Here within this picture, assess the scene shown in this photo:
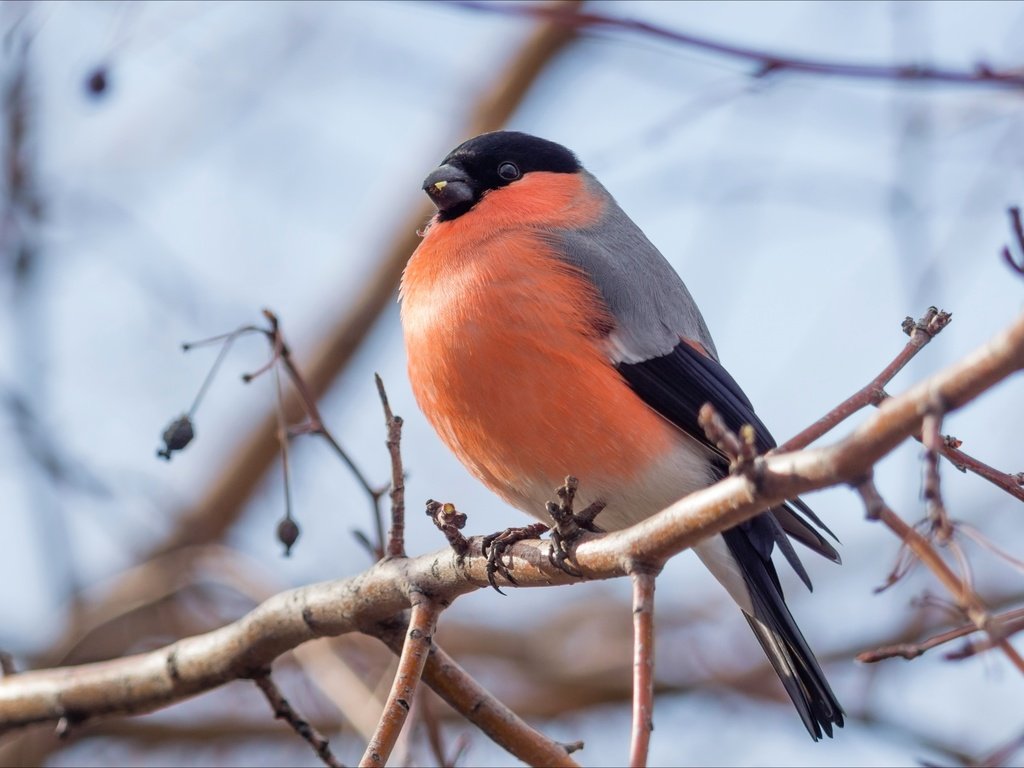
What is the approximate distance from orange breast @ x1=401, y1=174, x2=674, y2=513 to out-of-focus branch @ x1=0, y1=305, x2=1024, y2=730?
57 cm

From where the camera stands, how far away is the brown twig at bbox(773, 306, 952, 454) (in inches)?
77.3

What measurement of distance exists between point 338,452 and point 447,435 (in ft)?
2.06

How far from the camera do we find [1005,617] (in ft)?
6.50

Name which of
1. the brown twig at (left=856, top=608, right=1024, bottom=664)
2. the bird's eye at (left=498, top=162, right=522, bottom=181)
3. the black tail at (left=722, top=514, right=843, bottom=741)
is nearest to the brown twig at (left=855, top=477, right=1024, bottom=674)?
the brown twig at (left=856, top=608, right=1024, bottom=664)

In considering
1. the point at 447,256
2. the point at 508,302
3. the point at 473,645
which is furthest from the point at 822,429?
the point at 473,645

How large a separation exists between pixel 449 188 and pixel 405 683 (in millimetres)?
2117

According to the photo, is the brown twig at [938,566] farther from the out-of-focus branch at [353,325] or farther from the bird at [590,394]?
the out-of-focus branch at [353,325]

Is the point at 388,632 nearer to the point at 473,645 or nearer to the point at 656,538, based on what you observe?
the point at 656,538

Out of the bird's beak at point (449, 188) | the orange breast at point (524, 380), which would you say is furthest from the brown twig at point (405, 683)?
the bird's beak at point (449, 188)

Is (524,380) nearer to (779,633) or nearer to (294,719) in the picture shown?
(779,633)

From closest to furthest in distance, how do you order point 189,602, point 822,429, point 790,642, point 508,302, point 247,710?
point 822,429, point 790,642, point 508,302, point 189,602, point 247,710

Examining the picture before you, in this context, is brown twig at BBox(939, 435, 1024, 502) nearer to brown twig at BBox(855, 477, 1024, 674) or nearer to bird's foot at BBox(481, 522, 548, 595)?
brown twig at BBox(855, 477, 1024, 674)

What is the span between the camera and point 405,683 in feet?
7.52

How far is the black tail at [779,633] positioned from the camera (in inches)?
120
